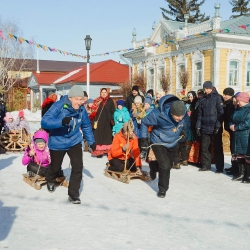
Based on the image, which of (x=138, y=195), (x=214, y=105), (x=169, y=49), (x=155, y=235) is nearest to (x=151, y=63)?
(x=169, y=49)

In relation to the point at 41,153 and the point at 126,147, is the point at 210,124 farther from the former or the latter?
the point at 41,153

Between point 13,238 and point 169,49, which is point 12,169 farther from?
point 169,49

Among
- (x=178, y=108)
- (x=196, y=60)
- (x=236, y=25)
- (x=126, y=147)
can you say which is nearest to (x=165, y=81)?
(x=196, y=60)

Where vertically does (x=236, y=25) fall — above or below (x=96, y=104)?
above

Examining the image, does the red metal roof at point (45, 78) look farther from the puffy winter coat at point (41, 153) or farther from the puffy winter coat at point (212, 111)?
the puffy winter coat at point (41, 153)

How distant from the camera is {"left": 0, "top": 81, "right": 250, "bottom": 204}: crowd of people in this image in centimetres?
545

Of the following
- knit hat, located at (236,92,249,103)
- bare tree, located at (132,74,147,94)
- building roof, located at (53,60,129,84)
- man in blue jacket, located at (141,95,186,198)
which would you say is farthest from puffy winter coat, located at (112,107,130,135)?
building roof, located at (53,60,129,84)

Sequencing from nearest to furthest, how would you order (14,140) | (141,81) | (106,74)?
(14,140) < (141,81) < (106,74)

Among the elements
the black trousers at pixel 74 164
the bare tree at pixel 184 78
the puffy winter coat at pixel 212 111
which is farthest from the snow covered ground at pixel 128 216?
the bare tree at pixel 184 78

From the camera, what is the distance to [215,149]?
25.5 feet

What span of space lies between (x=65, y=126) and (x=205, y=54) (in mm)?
20471

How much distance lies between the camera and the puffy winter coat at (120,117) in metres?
9.48

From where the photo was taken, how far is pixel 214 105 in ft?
24.7

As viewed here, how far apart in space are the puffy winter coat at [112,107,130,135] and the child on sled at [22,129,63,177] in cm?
327
